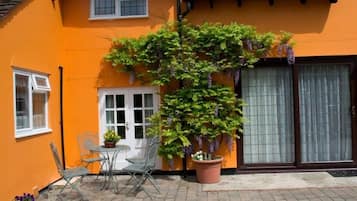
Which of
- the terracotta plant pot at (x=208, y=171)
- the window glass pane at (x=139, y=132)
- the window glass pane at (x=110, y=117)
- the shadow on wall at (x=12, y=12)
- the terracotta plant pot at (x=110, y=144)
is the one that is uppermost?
the shadow on wall at (x=12, y=12)

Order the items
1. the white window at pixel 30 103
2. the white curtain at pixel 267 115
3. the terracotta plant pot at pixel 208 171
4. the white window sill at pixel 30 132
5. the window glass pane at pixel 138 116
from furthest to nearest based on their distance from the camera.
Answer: the window glass pane at pixel 138 116
the white curtain at pixel 267 115
the terracotta plant pot at pixel 208 171
the white window at pixel 30 103
the white window sill at pixel 30 132

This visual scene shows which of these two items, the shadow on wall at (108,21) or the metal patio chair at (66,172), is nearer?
the metal patio chair at (66,172)

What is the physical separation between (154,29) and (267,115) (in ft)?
10.8

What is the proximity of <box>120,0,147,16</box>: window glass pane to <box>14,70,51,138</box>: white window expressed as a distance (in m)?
2.45

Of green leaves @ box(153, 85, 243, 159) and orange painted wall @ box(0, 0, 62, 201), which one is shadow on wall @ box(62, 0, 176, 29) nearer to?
orange painted wall @ box(0, 0, 62, 201)

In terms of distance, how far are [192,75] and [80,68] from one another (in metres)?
2.73

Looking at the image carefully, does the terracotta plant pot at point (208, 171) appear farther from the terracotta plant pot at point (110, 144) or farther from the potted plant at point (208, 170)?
the terracotta plant pot at point (110, 144)

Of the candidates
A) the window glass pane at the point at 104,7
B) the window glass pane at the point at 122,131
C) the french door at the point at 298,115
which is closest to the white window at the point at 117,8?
the window glass pane at the point at 104,7

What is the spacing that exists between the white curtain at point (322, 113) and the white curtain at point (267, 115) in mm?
337

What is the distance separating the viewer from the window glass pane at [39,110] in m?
8.80

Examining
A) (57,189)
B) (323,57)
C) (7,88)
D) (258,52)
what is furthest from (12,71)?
(323,57)

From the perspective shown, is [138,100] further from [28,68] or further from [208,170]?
[28,68]

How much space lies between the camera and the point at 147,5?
10.2 metres

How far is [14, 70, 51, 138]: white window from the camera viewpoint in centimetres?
795
